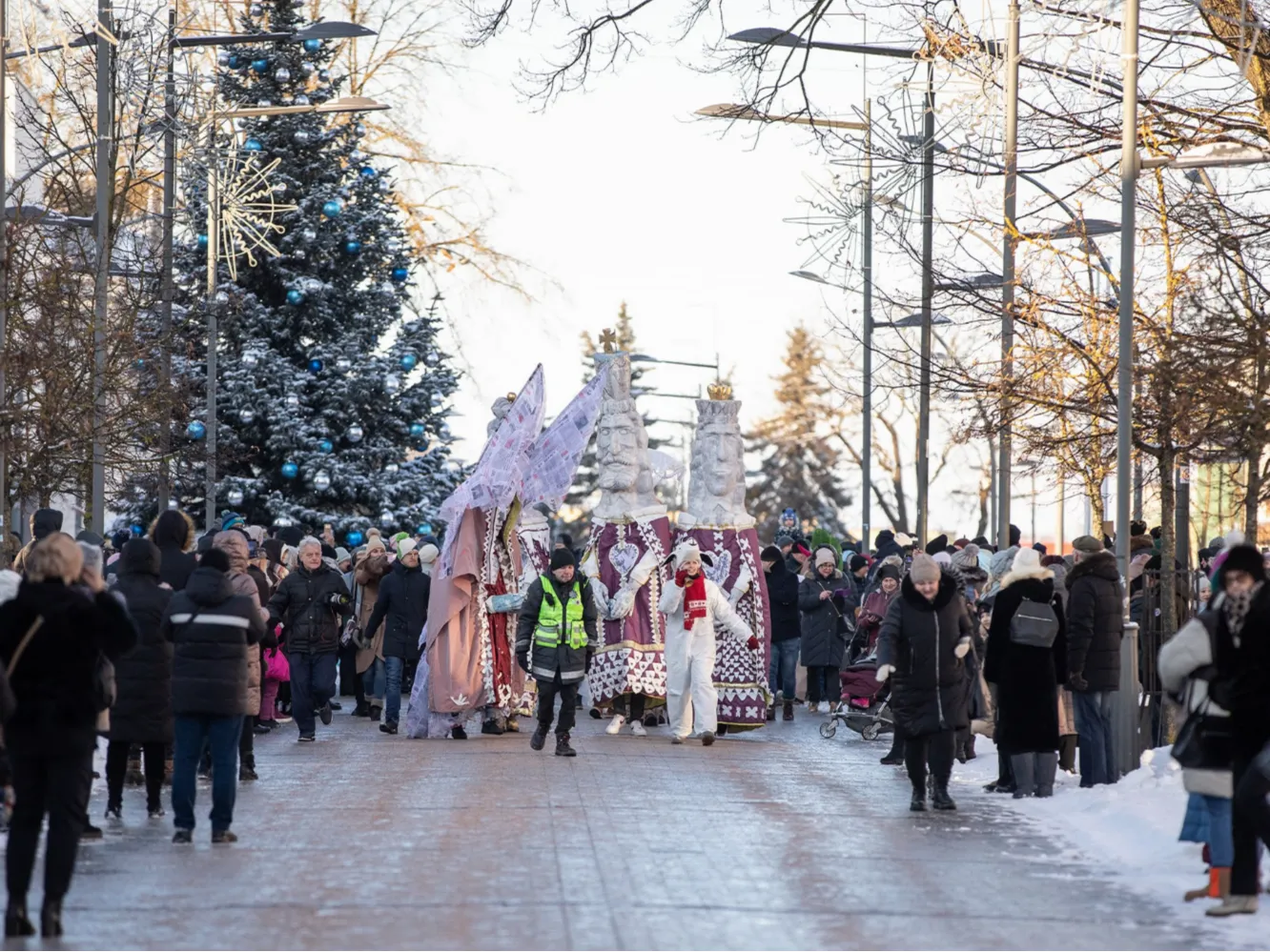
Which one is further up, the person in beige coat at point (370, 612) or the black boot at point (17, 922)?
the person in beige coat at point (370, 612)

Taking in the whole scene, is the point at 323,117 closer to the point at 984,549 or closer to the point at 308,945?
the point at 984,549

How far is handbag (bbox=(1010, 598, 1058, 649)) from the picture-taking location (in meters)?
15.3

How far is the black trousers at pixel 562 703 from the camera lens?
59.2 feet

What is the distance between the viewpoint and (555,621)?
18297 mm

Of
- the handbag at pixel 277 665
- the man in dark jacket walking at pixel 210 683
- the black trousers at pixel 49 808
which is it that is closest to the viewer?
the black trousers at pixel 49 808

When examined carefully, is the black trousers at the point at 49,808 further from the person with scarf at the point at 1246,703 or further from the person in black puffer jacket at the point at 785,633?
the person in black puffer jacket at the point at 785,633

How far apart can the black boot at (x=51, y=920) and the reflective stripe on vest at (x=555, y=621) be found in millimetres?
8876

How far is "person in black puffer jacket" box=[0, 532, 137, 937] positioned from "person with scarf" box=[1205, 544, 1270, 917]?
16.6 feet

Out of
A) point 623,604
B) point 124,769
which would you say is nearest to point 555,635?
point 623,604

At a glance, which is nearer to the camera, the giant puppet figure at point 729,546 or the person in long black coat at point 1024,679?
the person in long black coat at point 1024,679

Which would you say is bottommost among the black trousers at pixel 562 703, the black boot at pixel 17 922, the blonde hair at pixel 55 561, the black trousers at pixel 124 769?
the black boot at pixel 17 922

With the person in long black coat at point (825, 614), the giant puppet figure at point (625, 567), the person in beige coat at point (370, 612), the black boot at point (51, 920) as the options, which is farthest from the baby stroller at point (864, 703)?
the black boot at point (51, 920)

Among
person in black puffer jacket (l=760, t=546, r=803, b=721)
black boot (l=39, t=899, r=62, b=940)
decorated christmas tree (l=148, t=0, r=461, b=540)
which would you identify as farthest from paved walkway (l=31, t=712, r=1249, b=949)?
decorated christmas tree (l=148, t=0, r=461, b=540)

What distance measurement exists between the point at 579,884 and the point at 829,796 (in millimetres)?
4918
